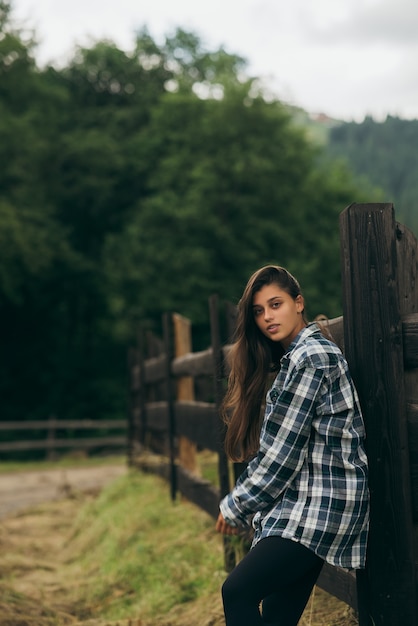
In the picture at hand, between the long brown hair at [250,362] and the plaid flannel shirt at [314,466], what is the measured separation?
0.83 feet

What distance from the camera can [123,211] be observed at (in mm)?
30984

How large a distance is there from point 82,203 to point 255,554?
28.6 meters

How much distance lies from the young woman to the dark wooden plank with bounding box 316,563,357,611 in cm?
47

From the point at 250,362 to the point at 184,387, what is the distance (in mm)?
4333

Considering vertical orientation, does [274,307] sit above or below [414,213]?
below

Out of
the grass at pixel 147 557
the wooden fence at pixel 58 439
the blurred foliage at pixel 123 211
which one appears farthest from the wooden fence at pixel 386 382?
the blurred foliage at pixel 123 211

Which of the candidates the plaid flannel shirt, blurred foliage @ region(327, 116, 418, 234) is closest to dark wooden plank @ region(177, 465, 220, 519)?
the plaid flannel shirt

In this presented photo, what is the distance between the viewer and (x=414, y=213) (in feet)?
239

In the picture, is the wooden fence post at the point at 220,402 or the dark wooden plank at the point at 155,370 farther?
the dark wooden plank at the point at 155,370

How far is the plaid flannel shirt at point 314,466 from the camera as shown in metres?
2.65

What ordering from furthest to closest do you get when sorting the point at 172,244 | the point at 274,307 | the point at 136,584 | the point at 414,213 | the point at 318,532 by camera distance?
Answer: the point at 414,213 → the point at 172,244 → the point at 136,584 → the point at 274,307 → the point at 318,532

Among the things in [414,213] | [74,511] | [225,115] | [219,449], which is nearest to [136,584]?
[219,449]

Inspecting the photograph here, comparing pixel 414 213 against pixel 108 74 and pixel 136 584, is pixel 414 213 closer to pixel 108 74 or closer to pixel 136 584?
pixel 108 74

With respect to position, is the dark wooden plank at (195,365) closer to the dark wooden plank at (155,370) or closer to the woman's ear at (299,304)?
the dark wooden plank at (155,370)
